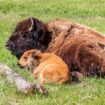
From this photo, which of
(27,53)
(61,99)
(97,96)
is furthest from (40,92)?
(27,53)

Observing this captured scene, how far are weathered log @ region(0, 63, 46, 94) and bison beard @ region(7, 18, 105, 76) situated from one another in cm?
138

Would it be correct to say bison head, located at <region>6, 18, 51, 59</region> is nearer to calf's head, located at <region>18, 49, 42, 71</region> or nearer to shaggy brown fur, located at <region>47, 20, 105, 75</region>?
shaggy brown fur, located at <region>47, 20, 105, 75</region>

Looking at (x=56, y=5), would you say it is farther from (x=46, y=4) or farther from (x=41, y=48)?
(x=41, y=48)

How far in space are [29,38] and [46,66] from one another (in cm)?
151

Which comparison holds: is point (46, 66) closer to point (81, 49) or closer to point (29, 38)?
point (81, 49)

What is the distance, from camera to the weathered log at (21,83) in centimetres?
766

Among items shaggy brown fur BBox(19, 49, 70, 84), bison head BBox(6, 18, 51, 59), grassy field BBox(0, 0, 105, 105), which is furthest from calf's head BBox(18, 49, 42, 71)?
bison head BBox(6, 18, 51, 59)

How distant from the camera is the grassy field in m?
7.65

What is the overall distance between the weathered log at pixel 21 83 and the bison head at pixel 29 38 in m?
1.25

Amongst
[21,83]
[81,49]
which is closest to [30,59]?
[81,49]

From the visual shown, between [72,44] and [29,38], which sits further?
[29,38]

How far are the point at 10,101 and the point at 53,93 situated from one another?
803 mm

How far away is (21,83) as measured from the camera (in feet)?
26.4

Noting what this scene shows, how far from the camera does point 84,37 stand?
32.6 feet
